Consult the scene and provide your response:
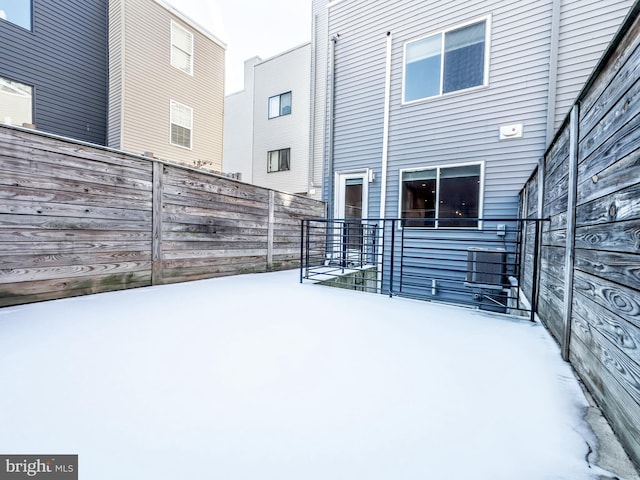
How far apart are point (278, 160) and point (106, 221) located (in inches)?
275

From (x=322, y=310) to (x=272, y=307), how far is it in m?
0.49

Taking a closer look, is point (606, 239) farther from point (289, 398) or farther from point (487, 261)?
point (487, 261)

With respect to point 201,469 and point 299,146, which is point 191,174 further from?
point 299,146

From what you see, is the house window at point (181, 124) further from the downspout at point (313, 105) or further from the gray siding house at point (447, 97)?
the gray siding house at point (447, 97)

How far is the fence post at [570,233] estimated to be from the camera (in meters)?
1.59

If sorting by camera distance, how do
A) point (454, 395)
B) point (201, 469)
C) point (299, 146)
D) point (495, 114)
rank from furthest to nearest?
1. point (299, 146)
2. point (495, 114)
3. point (454, 395)
4. point (201, 469)

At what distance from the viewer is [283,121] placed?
31.3 ft

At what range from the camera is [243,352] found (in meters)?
1.76

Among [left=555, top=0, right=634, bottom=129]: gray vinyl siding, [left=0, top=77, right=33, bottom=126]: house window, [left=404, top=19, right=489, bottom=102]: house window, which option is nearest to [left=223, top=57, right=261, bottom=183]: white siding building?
[left=0, top=77, right=33, bottom=126]: house window

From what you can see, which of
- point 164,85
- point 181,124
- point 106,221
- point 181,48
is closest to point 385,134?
point 106,221

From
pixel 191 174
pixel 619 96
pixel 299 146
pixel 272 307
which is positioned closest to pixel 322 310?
pixel 272 307

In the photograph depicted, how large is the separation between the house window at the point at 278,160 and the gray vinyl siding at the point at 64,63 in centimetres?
451

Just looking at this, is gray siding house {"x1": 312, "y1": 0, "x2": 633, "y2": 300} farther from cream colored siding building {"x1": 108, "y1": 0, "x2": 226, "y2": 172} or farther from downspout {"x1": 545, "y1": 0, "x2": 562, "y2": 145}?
cream colored siding building {"x1": 108, "y1": 0, "x2": 226, "y2": 172}

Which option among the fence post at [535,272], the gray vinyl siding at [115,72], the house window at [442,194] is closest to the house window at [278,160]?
the gray vinyl siding at [115,72]
